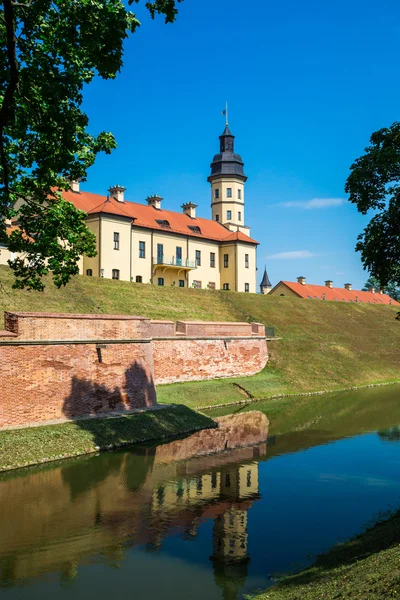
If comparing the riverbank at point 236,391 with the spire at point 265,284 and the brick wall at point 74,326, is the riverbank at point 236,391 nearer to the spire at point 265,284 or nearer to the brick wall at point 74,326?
the brick wall at point 74,326

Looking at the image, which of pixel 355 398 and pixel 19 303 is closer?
pixel 19 303

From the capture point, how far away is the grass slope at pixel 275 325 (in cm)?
3262

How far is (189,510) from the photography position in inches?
525

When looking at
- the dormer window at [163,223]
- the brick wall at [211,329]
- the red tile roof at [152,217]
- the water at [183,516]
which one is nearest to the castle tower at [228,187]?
the red tile roof at [152,217]

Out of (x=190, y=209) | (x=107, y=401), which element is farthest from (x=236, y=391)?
(x=190, y=209)

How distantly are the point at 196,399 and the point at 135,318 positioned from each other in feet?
22.7

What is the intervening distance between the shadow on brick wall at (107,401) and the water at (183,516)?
162 centimetres

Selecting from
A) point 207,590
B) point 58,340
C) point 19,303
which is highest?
point 19,303

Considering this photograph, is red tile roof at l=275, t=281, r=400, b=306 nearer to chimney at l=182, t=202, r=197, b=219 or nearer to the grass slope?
the grass slope

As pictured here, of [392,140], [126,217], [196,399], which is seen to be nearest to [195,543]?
[392,140]

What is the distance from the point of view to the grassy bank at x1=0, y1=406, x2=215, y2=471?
1669 cm

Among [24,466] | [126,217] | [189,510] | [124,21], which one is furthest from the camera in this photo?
[126,217]

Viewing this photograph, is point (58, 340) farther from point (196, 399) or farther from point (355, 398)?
point (355, 398)

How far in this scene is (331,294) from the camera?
82500 mm
